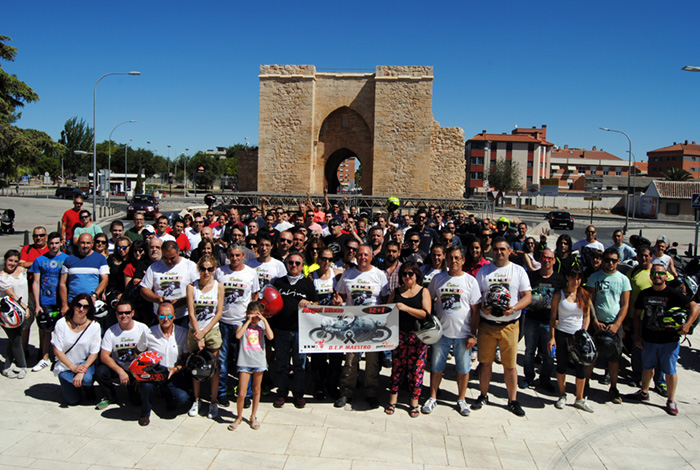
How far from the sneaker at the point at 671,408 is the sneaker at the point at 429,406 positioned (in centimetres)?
259

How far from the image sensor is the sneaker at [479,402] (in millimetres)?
5680

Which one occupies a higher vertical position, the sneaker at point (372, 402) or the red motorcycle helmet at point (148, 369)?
the red motorcycle helmet at point (148, 369)

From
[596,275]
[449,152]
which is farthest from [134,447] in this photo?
[449,152]

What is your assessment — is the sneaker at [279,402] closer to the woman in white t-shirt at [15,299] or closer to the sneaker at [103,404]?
the sneaker at [103,404]

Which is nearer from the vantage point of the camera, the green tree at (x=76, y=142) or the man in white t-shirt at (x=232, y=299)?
the man in white t-shirt at (x=232, y=299)

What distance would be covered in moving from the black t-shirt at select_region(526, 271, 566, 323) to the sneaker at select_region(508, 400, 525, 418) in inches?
44.8

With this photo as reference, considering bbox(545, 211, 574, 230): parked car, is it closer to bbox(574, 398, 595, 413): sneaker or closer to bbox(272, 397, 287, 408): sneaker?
bbox(574, 398, 595, 413): sneaker

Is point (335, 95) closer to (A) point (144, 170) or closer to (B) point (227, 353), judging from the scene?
(B) point (227, 353)

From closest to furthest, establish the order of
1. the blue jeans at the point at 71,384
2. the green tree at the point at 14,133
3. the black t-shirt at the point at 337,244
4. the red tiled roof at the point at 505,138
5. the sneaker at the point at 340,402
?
the blue jeans at the point at 71,384 → the sneaker at the point at 340,402 → the black t-shirt at the point at 337,244 → the green tree at the point at 14,133 → the red tiled roof at the point at 505,138

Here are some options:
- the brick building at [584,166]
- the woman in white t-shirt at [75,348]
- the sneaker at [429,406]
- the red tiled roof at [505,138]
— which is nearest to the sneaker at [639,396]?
the sneaker at [429,406]

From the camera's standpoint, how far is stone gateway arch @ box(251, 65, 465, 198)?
27953 millimetres

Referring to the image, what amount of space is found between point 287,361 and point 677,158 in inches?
3943

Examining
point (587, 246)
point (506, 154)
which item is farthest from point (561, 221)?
point (506, 154)

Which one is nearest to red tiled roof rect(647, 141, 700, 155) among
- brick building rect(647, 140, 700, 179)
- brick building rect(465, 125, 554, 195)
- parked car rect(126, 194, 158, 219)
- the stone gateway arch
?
brick building rect(647, 140, 700, 179)
